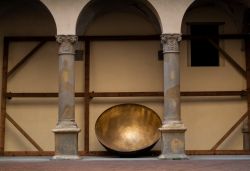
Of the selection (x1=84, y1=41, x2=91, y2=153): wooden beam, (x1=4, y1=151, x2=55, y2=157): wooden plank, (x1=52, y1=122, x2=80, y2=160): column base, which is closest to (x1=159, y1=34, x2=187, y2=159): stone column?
(x1=52, y1=122, x2=80, y2=160): column base

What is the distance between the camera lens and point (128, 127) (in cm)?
1509

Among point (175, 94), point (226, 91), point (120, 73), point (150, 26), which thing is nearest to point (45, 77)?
point (120, 73)

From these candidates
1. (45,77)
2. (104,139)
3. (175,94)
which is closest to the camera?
(175,94)

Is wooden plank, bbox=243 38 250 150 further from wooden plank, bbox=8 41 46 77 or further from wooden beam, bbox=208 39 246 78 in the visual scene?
wooden plank, bbox=8 41 46 77

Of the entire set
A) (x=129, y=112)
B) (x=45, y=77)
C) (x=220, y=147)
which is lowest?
(x=220, y=147)

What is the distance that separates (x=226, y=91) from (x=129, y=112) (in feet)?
10.6

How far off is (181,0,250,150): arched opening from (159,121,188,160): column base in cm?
262

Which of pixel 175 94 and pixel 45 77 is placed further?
pixel 45 77

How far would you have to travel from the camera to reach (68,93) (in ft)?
43.8

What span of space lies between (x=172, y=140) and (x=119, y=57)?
408 cm

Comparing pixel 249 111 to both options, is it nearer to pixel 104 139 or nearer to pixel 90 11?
pixel 104 139

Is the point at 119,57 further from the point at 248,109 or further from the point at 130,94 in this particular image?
the point at 248,109

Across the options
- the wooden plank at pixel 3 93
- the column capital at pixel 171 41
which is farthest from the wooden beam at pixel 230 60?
the wooden plank at pixel 3 93

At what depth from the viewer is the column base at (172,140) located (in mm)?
12961
